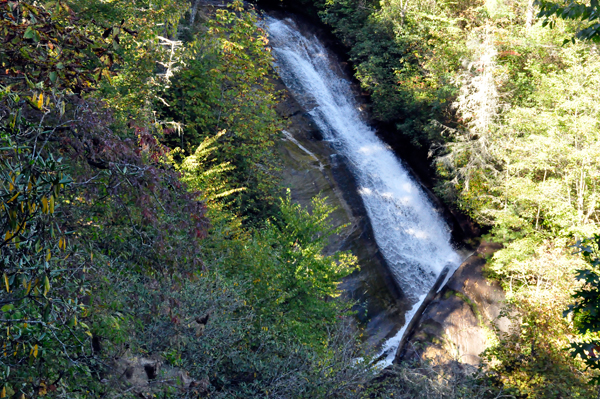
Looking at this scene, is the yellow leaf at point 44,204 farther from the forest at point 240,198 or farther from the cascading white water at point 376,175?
the cascading white water at point 376,175

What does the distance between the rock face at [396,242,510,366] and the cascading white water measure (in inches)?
41.1

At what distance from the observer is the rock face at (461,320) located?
13.6 m

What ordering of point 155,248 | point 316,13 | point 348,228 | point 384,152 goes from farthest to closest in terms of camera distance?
point 316,13 < point 384,152 < point 348,228 < point 155,248

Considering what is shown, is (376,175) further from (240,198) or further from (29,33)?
(29,33)

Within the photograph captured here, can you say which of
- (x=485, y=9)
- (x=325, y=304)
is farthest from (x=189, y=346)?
(x=485, y=9)

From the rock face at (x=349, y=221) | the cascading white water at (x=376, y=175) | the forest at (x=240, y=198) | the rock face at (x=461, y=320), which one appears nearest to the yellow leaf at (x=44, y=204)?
the forest at (x=240, y=198)

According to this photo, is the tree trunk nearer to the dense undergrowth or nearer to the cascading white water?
the cascading white water

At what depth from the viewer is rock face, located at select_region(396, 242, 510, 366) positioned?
13.6m

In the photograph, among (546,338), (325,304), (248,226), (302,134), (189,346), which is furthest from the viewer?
(302,134)

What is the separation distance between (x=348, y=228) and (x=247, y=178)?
443cm

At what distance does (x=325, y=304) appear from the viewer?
11273 mm

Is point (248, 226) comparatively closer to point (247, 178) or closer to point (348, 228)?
point (247, 178)

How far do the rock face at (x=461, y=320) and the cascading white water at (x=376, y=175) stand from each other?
1.04 m

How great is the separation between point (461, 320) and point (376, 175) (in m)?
7.12
